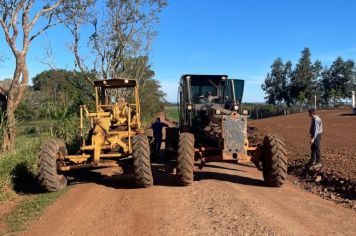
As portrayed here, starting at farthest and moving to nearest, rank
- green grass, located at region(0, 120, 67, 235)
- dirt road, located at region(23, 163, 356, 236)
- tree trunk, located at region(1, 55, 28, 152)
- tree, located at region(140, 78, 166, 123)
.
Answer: tree, located at region(140, 78, 166, 123) → tree trunk, located at region(1, 55, 28, 152) → green grass, located at region(0, 120, 67, 235) → dirt road, located at region(23, 163, 356, 236)

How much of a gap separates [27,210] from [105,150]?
3.65 meters

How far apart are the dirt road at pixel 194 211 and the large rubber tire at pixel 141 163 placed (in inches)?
12.1

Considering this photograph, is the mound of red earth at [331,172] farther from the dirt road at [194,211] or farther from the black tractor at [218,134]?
the black tractor at [218,134]

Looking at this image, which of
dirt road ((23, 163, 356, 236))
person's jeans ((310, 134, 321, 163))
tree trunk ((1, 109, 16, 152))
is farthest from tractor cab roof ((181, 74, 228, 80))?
tree trunk ((1, 109, 16, 152))

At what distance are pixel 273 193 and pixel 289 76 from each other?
59015 mm

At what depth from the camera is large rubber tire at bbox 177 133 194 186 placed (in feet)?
37.0

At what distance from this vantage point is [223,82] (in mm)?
14930

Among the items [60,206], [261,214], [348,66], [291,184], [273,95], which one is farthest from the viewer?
[273,95]

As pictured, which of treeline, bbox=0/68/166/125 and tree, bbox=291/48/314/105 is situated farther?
tree, bbox=291/48/314/105

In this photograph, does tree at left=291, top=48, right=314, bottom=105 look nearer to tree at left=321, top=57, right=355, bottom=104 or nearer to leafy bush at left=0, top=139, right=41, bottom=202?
tree at left=321, top=57, right=355, bottom=104

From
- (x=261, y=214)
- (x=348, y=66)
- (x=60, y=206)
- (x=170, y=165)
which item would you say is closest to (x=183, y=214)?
(x=261, y=214)

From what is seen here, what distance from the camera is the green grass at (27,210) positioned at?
8.41 m

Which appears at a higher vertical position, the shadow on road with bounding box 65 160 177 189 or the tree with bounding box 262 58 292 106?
the tree with bounding box 262 58 292 106

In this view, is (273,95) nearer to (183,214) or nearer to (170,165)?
(170,165)
